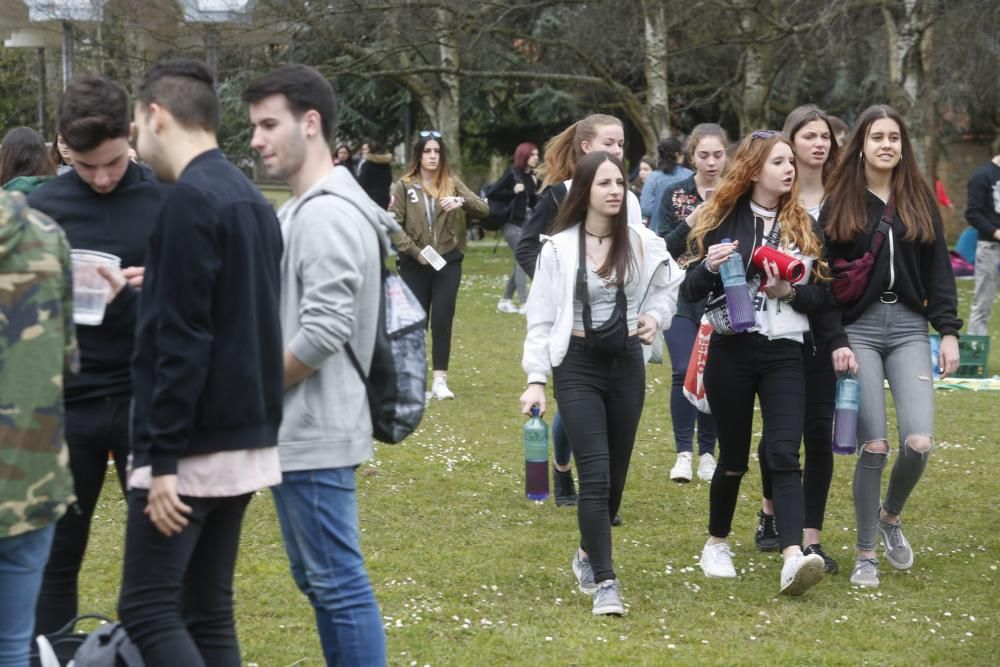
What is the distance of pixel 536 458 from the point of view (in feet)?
24.6

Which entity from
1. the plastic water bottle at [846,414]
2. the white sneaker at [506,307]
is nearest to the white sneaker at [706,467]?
the plastic water bottle at [846,414]

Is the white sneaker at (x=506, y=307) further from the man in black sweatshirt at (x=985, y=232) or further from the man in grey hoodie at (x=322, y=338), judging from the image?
the man in grey hoodie at (x=322, y=338)

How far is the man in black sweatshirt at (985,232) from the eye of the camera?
13336 mm

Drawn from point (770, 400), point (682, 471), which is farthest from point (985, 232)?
point (770, 400)

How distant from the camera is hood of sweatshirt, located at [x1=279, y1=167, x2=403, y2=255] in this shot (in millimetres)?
4062

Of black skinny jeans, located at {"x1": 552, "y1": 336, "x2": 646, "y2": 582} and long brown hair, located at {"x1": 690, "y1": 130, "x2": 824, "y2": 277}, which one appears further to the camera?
long brown hair, located at {"x1": 690, "y1": 130, "x2": 824, "y2": 277}

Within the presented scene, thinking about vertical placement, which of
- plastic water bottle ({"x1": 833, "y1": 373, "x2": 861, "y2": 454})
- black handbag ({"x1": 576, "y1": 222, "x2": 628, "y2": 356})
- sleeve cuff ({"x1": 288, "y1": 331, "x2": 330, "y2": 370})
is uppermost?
sleeve cuff ({"x1": 288, "y1": 331, "x2": 330, "y2": 370})

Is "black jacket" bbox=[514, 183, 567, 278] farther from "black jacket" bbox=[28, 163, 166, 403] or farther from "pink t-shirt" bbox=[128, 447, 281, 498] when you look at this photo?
"pink t-shirt" bbox=[128, 447, 281, 498]

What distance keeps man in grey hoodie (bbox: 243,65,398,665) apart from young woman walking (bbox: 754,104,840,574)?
299 cm

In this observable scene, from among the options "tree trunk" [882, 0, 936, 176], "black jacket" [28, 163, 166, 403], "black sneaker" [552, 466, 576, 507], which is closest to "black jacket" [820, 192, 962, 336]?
"black sneaker" [552, 466, 576, 507]

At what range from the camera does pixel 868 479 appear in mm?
6586

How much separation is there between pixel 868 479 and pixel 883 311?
80 cm

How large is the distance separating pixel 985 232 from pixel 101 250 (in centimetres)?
1098

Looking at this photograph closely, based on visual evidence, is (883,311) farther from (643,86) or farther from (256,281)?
(643,86)
